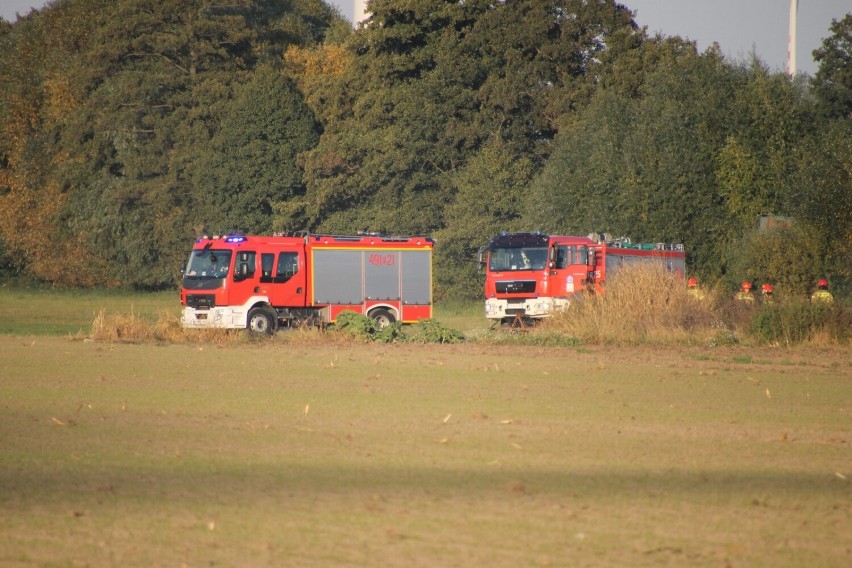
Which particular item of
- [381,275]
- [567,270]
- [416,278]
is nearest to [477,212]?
[567,270]

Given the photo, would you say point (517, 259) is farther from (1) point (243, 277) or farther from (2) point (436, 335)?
(1) point (243, 277)

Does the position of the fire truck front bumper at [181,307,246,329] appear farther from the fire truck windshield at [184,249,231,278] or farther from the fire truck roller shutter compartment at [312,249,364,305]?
the fire truck roller shutter compartment at [312,249,364,305]

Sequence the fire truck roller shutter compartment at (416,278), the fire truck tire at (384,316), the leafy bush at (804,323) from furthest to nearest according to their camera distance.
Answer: the fire truck roller shutter compartment at (416,278) → the fire truck tire at (384,316) → the leafy bush at (804,323)

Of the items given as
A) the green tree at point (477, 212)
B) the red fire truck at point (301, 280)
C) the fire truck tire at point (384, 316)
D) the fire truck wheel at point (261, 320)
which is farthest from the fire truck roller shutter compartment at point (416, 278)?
the green tree at point (477, 212)

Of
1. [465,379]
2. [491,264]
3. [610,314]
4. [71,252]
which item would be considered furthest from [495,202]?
[465,379]

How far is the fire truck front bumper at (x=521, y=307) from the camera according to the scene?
34938 mm

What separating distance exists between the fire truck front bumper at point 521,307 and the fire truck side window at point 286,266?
6746 millimetres

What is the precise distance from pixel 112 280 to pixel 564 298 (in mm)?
36428

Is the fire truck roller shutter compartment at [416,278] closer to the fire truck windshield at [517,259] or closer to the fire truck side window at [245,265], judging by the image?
the fire truck windshield at [517,259]

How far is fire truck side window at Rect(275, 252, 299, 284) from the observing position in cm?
3189

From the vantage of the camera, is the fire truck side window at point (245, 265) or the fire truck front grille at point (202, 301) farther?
the fire truck side window at point (245, 265)

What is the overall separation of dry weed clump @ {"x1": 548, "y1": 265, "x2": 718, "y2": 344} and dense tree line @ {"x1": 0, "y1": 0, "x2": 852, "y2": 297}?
48.1 feet

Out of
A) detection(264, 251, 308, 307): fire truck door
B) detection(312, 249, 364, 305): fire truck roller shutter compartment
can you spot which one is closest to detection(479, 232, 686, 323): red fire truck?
detection(312, 249, 364, 305): fire truck roller shutter compartment

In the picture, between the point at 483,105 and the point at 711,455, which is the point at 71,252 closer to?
the point at 483,105
